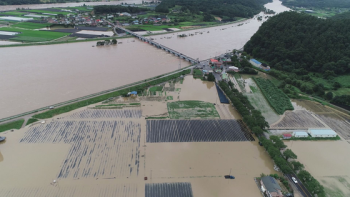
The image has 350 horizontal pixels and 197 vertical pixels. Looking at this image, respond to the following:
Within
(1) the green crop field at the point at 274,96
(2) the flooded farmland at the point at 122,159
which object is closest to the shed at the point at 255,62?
(1) the green crop field at the point at 274,96

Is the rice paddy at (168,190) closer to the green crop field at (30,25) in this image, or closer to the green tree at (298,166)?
the green tree at (298,166)

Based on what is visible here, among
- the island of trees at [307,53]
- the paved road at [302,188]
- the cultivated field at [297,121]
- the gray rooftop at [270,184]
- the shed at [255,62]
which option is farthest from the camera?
the shed at [255,62]

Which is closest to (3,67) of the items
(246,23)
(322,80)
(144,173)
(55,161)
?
(55,161)

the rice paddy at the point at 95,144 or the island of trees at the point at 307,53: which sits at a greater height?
the island of trees at the point at 307,53

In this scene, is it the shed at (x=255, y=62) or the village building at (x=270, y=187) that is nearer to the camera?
the village building at (x=270, y=187)

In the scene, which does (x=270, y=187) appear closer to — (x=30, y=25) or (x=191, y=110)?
(x=191, y=110)

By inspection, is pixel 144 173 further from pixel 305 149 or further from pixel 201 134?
pixel 305 149
